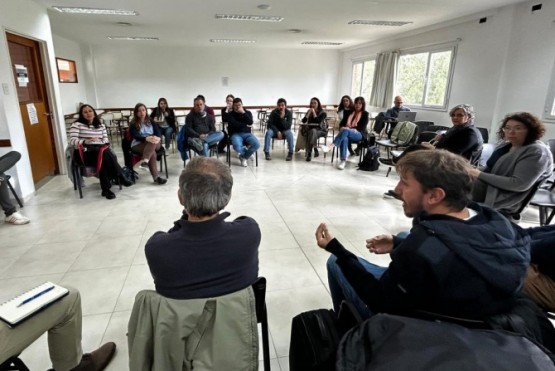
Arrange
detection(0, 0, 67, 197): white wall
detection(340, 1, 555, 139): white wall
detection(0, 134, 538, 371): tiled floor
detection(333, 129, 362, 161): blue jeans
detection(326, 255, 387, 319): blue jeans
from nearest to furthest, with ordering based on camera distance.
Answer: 1. detection(326, 255, 387, 319): blue jeans
2. detection(0, 134, 538, 371): tiled floor
3. detection(0, 0, 67, 197): white wall
4. detection(340, 1, 555, 139): white wall
5. detection(333, 129, 362, 161): blue jeans

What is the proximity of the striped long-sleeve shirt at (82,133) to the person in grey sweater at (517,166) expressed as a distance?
4.22 metres

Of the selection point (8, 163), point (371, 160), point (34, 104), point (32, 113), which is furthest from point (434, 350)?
point (34, 104)

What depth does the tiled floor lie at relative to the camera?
2.09m

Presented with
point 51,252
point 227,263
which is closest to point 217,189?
point 227,263

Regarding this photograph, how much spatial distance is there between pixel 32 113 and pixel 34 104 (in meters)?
0.18

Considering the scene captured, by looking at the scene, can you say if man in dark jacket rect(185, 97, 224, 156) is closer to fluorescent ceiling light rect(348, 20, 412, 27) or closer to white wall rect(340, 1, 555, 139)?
fluorescent ceiling light rect(348, 20, 412, 27)

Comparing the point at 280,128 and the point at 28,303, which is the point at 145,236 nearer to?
the point at 28,303

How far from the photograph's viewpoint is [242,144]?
611 cm

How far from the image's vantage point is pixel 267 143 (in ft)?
21.7

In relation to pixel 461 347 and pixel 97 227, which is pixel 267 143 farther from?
pixel 461 347

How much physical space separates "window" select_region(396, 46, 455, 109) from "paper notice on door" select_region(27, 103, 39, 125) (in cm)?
731

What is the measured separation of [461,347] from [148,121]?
16.6 ft

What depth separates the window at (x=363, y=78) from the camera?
10.2 metres

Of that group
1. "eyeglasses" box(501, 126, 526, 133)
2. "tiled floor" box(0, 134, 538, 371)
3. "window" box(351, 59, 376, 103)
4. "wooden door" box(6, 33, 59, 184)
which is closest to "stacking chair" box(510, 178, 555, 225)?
"eyeglasses" box(501, 126, 526, 133)
